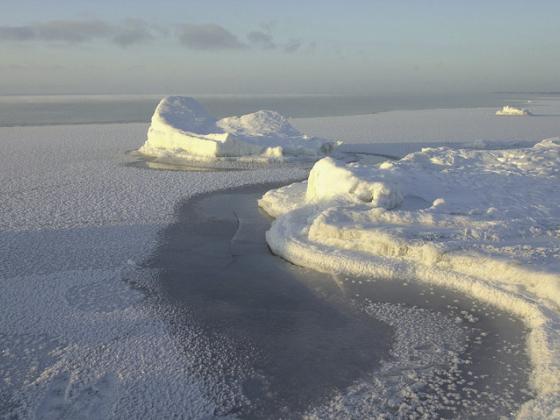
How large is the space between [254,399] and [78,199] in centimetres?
773

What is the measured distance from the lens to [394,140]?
20.9m

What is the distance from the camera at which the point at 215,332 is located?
17.0 ft

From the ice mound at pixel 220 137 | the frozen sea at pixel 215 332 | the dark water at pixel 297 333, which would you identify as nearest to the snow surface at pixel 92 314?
the frozen sea at pixel 215 332

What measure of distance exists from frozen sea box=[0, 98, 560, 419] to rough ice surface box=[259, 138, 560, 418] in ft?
0.77

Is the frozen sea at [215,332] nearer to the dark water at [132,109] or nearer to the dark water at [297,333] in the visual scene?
the dark water at [297,333]

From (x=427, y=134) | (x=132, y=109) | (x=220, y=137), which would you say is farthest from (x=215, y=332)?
(x=132, y=109)

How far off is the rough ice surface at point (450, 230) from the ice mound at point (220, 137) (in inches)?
244

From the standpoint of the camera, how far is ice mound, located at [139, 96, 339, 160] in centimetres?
→ 1667

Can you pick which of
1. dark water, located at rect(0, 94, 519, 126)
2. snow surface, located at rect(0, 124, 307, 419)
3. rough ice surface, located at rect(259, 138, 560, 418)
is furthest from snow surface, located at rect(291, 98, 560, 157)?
dark water, located at rect(0, 94, 519, 126)

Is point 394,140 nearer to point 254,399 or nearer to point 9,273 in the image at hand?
point 9,273

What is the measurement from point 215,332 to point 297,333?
790 millimetres

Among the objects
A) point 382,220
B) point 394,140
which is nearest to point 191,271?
point 382,220

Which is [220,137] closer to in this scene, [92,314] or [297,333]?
[92,314]

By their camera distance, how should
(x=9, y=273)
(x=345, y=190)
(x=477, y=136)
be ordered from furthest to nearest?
(x=477, y=136)
(x=345, y=190)
(x=9, y=273)
